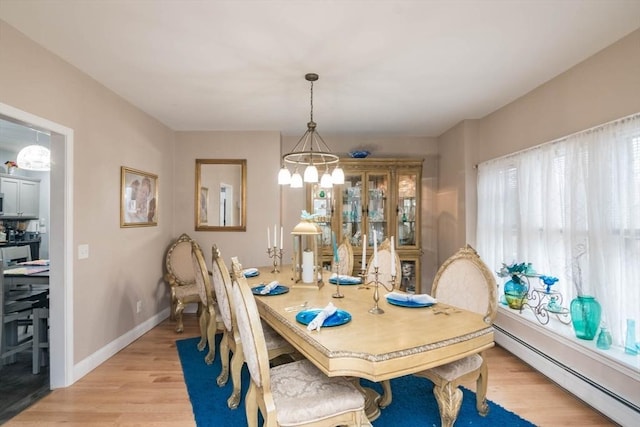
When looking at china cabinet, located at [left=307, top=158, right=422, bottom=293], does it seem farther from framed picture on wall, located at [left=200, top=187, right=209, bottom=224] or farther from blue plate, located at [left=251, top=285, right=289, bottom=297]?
blue plate, located at [left=251, top=285, right=289, bottom=297]

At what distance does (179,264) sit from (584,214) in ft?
13.4

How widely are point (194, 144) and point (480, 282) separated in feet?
12.5

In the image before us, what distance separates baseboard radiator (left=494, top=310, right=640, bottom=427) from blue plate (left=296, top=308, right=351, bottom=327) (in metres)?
1.78

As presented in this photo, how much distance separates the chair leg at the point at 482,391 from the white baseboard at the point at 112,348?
9.90 feet

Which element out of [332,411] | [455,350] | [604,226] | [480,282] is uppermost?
[604,226]

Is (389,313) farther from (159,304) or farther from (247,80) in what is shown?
(159,304)

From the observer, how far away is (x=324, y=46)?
7.26ft

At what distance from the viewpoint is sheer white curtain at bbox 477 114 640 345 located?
207 cm

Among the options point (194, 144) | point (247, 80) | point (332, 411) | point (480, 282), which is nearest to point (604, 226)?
point (480, 282)

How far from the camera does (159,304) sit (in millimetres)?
4086

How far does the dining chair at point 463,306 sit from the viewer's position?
1.79 meters

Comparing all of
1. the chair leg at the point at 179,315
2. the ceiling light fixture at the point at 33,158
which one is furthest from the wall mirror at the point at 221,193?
the ceiling light fixture at the point at 33,158

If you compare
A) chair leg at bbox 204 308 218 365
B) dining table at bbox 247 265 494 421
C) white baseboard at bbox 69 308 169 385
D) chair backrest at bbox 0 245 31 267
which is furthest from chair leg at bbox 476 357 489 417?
chair backrest at bbox 0 245 31 267

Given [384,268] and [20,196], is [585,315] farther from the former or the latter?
[20,196]
